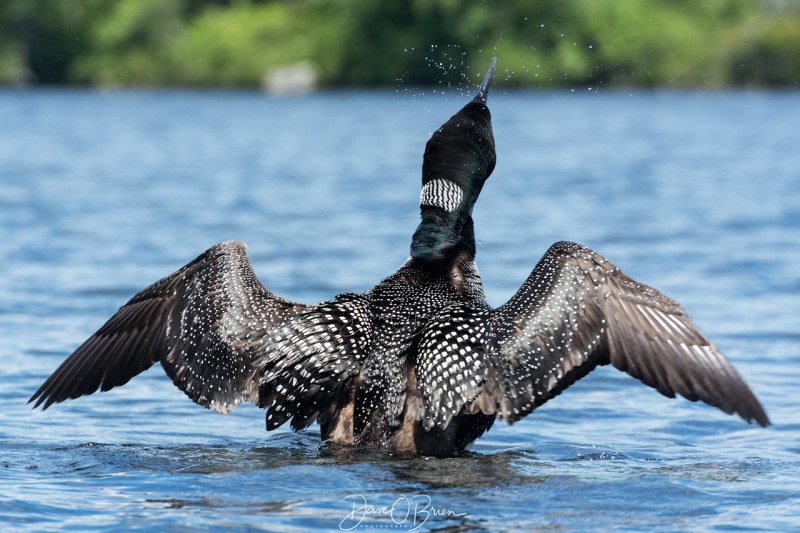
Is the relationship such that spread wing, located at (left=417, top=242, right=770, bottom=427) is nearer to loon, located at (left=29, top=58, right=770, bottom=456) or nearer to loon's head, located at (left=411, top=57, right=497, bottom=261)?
loon, located at (left=29, top=58, right=770, bottom=456)

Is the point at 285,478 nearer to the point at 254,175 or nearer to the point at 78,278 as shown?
the point at 78,278

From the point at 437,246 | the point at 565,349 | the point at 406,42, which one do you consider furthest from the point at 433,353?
the point at 406,42

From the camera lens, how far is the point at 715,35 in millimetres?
50562

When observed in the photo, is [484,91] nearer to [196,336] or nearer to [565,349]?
[565,349]

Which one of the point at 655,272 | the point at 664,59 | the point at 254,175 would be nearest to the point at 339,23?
the point at 664,59

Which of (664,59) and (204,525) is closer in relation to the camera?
(204,525)

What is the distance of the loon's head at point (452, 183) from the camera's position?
5.52m

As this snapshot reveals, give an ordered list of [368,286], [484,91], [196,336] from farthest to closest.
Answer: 1. [368,286]
2. [484,91]
3. [196,336]

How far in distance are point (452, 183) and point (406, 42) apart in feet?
142

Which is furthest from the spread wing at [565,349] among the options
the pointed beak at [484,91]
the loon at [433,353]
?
the pointed beak at [484,91]

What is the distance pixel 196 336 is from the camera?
529cm

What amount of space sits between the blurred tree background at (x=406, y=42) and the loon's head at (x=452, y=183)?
39912mm

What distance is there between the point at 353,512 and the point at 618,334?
4.38 feet

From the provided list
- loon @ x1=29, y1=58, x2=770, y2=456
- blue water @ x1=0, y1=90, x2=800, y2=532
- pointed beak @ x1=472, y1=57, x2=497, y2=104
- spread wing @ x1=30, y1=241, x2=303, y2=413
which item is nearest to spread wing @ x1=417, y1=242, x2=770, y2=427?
loon @ x1=29, y1=58, x2=770, y2=456
